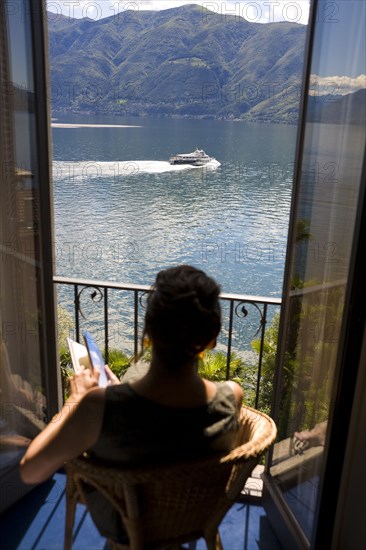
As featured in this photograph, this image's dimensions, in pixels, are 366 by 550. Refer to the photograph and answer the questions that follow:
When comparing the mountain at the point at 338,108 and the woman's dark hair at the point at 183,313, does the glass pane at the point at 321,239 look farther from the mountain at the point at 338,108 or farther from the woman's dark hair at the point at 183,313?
the woman's dark hair at the point at 183,313

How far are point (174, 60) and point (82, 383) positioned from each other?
15.2 meters

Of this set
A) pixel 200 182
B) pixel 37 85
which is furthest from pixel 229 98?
pixel 37 85

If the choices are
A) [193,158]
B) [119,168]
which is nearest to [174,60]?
[193,158]

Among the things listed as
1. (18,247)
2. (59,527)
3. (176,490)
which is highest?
(18,247)

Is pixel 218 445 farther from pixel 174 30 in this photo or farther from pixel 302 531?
pixel 174 30

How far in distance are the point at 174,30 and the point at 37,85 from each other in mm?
14788

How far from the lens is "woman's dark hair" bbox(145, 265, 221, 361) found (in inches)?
43.4

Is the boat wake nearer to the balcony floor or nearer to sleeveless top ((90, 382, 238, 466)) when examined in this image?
the balcony floor

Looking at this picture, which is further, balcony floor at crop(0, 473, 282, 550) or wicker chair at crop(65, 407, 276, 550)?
balcony floor at crop(0, 473, 282, 550)

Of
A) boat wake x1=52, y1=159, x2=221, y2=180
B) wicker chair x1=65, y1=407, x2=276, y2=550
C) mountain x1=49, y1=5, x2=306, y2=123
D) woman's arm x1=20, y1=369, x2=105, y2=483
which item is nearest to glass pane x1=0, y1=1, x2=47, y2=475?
wicker chair x1=65, y1=407, x2=276, y2=550

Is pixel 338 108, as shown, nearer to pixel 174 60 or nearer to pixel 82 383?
pixel 82 383

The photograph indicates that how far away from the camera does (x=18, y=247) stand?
2.01 meters

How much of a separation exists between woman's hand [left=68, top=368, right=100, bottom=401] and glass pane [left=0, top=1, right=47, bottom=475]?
2.58 feet

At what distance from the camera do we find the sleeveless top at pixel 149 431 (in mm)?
1120
